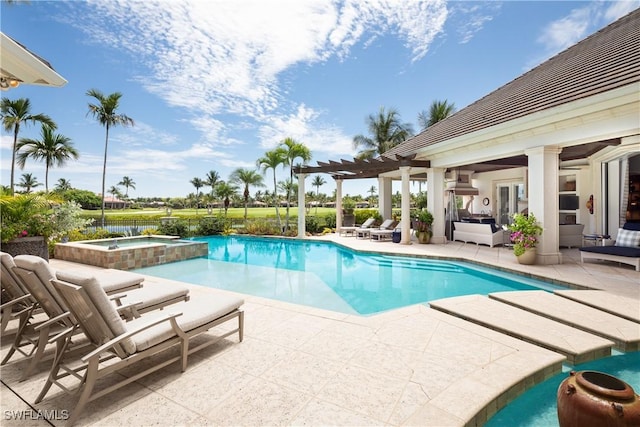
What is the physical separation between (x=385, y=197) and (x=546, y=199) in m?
10.9

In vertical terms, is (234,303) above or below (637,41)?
below

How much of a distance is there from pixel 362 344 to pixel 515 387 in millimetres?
1639

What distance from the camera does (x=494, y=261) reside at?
31.0ft

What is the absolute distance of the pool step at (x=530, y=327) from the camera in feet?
12.6

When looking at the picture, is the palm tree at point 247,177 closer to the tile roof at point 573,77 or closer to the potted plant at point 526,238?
the tile roof at point 573,77

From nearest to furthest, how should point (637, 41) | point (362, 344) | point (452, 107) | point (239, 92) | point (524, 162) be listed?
point (362, 344) → point (637, 41) → point (524, 162) → point (239, 92) → point (452, 107)

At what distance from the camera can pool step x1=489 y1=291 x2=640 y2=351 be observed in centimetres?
416

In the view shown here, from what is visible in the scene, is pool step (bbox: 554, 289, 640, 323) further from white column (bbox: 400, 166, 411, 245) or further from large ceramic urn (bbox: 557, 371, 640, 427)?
white column (bbox: 400, 166, 411, 245)

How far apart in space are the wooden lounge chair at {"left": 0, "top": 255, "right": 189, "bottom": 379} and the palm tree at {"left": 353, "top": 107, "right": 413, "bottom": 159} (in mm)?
26940

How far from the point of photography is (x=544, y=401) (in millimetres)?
3035

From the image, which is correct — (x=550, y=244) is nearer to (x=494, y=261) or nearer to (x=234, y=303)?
(x=494, y=261)

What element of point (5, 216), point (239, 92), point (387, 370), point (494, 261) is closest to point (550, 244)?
point (494, 261)

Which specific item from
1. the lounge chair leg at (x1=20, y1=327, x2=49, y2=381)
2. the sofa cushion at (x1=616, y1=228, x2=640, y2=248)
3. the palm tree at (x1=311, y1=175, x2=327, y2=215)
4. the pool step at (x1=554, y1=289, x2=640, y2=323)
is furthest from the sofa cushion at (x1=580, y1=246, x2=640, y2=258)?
the palm tree at (x1=311, y1=175, x2=327, y2=215)

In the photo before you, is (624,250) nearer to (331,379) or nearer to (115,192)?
(331,379)
